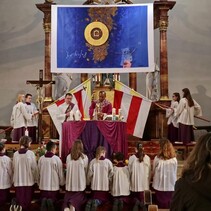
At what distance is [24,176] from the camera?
804 centimetres

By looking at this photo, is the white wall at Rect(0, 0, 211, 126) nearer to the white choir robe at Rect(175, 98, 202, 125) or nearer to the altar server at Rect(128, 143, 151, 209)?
the white choir robe at Rect(175, 98, 202, 125)

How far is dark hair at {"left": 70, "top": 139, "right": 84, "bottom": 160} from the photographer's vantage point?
308 inches

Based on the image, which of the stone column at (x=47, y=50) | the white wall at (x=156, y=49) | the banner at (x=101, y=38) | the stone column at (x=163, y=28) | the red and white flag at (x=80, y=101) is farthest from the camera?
the white wall at (x=156, y=49)

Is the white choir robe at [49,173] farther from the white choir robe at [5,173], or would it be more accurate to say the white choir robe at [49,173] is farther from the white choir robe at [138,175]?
the white choir robe at [138,175]

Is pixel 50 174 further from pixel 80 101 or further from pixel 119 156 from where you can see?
pixel 80 101

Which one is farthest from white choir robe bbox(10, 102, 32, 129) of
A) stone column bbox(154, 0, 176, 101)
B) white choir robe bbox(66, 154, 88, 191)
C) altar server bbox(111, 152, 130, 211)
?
altar server bbox(111, 152, 130, 211)

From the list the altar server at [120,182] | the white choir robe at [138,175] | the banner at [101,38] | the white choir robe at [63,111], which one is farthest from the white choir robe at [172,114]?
the altar server at [120,182]

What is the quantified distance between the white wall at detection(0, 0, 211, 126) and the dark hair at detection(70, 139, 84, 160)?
8736mm

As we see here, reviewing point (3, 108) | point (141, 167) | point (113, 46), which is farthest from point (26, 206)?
point (3, 108)

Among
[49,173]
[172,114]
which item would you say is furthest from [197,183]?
[172,114]

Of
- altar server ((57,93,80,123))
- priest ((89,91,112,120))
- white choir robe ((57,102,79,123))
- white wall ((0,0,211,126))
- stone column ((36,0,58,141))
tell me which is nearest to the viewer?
priest ((89,91,112,120))

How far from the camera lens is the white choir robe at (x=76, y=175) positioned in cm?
790

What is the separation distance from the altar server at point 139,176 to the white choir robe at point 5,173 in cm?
231

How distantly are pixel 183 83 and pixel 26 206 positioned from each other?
997cm
